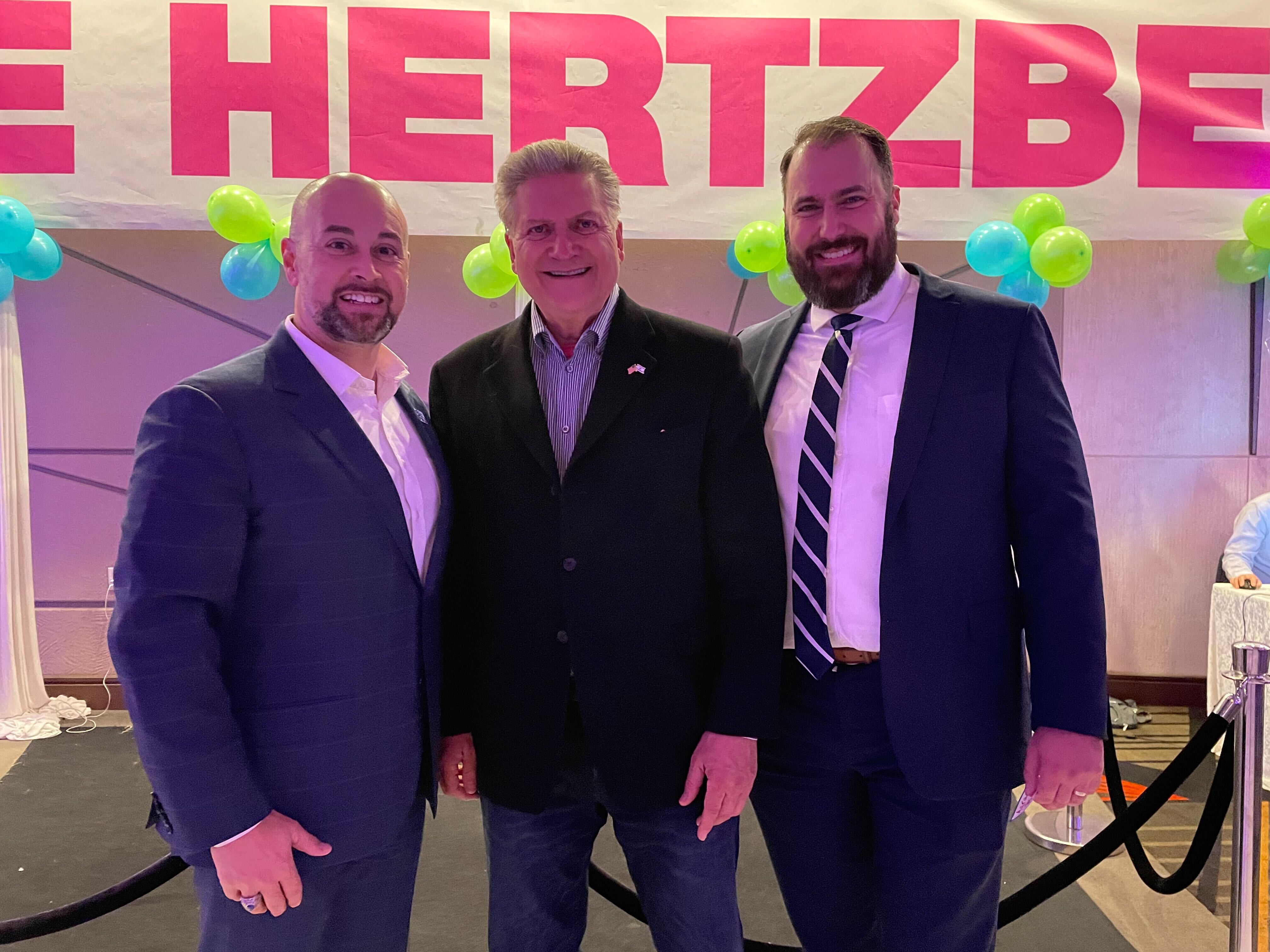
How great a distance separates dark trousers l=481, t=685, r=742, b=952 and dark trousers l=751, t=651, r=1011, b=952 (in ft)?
0.48

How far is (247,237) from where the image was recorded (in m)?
4.19

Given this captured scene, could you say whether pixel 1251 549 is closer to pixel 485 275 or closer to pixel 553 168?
pixel 485 275

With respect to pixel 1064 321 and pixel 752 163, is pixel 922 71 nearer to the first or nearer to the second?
pixel 752 163

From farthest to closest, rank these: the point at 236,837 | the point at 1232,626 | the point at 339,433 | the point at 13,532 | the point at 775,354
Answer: the point at 13,532 < the point at 1232,626 < the point at 775,354 < the point at 339,433 < the point at 236,837

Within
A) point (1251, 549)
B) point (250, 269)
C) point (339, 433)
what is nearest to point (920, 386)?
point (339, 433)

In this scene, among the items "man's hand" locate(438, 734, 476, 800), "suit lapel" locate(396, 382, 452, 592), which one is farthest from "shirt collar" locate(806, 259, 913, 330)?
"man's hand" locate(438, 734, 476, 800)

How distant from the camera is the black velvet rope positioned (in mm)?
2051

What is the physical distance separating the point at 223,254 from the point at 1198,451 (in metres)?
5.55

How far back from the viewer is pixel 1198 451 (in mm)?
5281

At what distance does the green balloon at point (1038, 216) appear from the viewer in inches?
166

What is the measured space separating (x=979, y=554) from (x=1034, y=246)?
2.98 m

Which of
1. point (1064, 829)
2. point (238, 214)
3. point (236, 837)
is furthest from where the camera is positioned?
point (238, 214)

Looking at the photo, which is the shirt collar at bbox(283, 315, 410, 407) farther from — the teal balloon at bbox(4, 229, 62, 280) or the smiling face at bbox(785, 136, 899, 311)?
the teal balloon at bbox(4, 229, 62, 280)

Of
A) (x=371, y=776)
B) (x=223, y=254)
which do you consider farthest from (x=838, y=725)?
(x=223, y=254)
